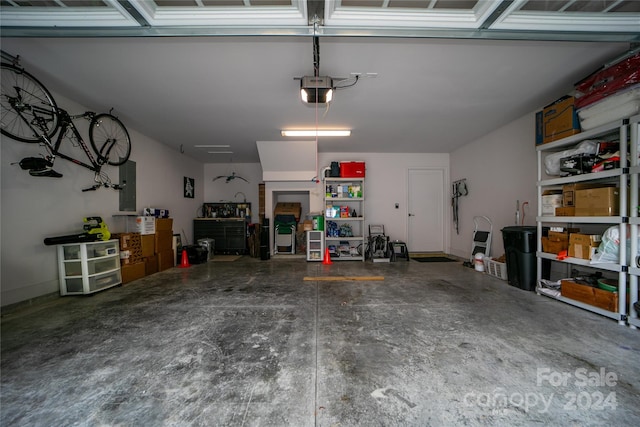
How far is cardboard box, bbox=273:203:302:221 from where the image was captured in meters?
6.74

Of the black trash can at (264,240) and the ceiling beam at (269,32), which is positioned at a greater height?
the ceiling beam at (269,32)

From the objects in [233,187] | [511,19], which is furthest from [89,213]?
[511,19]

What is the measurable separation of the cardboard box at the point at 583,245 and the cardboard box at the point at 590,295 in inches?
13.9

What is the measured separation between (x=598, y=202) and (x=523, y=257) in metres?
1.13

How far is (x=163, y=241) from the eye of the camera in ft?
15.4

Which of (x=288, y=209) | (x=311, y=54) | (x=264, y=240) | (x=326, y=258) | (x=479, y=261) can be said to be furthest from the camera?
(x=288, y=209)

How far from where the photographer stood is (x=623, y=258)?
88.6 inches

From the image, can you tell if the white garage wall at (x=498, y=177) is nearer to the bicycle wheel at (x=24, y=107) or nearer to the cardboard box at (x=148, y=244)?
the cardboard box at (x=148, y=244)

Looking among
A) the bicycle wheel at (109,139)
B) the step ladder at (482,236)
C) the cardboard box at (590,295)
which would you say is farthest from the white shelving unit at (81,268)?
the step ladder at (482,236)

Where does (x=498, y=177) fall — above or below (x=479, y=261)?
above

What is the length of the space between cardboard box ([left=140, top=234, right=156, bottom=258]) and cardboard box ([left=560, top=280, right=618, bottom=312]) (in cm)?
644

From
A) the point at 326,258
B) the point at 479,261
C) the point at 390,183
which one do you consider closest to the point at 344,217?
the point at 326,258

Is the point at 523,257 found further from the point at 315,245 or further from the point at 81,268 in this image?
the point at 81,268

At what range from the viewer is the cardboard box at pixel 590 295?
91.8 inches
